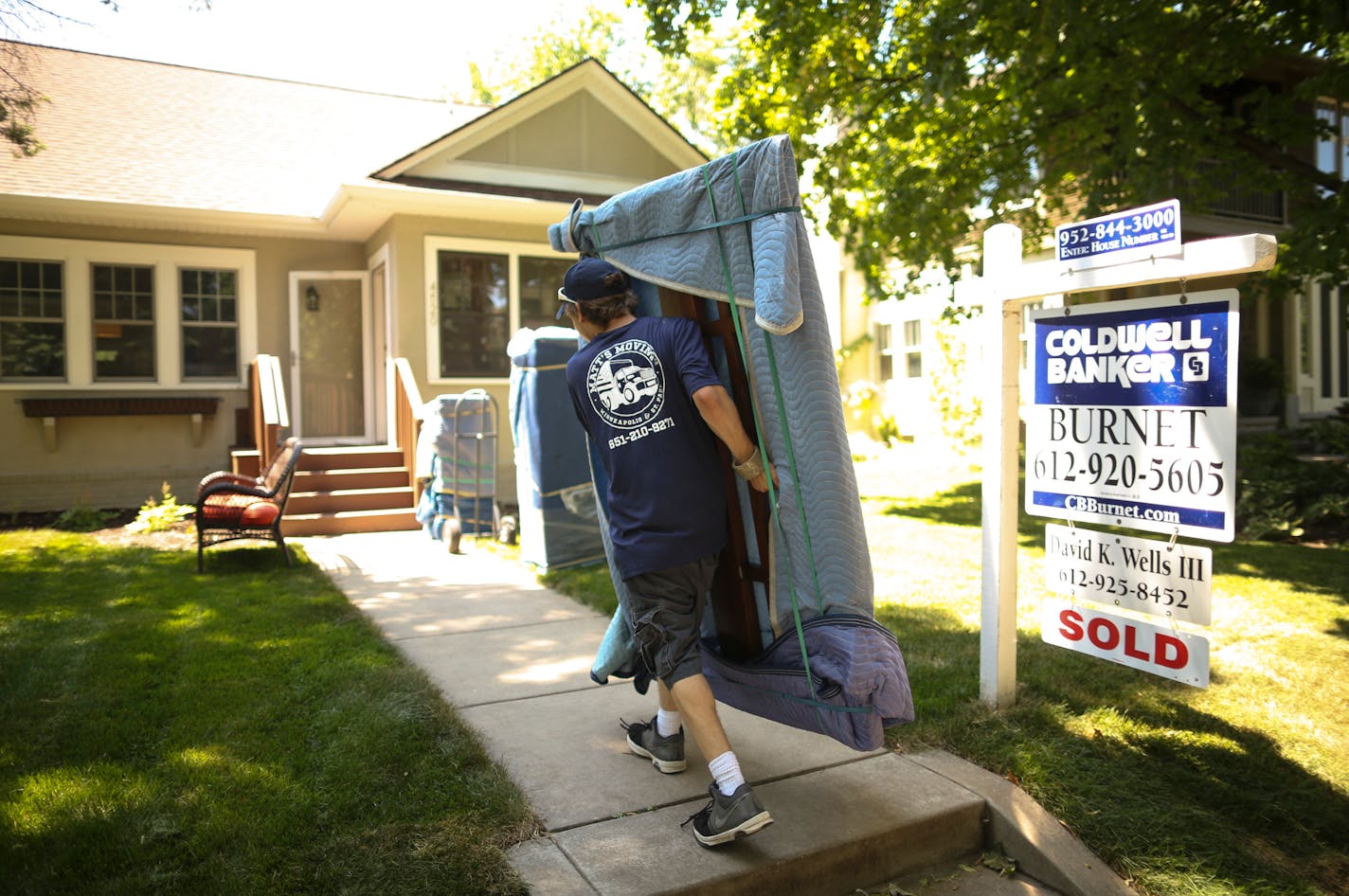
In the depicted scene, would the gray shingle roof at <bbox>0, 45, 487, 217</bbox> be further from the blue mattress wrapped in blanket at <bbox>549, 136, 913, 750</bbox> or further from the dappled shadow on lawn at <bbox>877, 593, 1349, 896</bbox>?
the dappled shadow on lawn at <bbox>877, 593, 1349, 896</bbox>

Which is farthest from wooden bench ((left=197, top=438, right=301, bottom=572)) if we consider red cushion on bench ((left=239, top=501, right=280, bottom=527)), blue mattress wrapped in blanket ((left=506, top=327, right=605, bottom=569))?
blue mattress wrapped in blanket ((left=506, top=327, right=605, bottom=569))

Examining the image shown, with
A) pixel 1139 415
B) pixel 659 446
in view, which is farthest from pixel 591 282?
pixel 1139 415

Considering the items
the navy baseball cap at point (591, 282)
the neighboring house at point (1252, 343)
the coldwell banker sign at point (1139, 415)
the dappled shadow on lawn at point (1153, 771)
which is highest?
the neighboring house at point (1252, 343)

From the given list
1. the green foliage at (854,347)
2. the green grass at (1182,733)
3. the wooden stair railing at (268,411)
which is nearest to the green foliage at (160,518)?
the wooden stair railing at (268,411)

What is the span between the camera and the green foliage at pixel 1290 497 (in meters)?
8.56

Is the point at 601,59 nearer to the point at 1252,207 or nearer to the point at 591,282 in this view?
the point at 1252,207

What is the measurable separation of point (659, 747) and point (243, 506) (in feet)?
17.1

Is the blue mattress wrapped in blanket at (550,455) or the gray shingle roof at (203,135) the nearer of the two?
the blue mattress wrapped in blanket at (550,455)

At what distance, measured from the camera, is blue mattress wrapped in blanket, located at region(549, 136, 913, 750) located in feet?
9.39

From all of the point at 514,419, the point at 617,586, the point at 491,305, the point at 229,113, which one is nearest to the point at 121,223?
the point at 229,113

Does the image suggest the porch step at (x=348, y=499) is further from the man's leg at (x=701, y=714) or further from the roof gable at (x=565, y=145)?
the man's leg at (x=701, y=714)

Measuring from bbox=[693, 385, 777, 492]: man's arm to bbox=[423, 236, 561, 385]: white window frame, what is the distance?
8740 millimetres

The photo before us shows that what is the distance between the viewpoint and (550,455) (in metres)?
7.15

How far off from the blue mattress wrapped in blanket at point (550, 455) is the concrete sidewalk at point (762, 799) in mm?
2379
